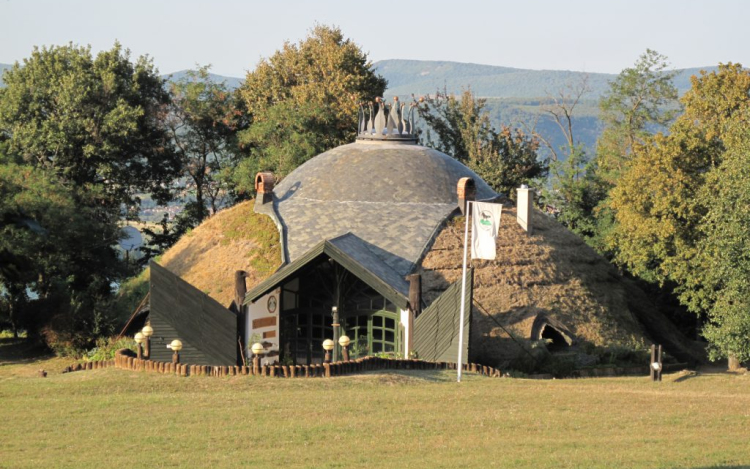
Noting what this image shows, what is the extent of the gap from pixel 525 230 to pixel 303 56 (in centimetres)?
3013

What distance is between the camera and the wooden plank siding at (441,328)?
34625mm

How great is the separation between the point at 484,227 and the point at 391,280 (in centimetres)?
716

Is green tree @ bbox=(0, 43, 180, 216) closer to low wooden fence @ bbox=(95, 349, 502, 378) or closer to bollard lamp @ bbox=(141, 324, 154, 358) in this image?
bollard lamp @ bbox=(141, 324, 154, 358)

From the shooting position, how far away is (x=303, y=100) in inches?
2458

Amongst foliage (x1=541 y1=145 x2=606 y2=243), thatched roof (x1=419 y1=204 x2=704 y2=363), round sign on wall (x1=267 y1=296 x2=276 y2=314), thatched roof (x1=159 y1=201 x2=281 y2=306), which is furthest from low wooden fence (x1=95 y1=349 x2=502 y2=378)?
foliage (x1=541 y1=145 x2=606 y2=243)

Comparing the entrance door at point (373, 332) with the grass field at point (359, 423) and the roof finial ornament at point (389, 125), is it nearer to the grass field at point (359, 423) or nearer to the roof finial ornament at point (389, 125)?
the grass field at point (359, 423)

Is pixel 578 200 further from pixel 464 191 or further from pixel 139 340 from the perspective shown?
pixel 139 340

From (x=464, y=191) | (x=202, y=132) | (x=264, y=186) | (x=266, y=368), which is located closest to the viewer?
(x=266, y=368)

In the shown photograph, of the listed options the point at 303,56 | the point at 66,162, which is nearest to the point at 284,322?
the point at 66,162

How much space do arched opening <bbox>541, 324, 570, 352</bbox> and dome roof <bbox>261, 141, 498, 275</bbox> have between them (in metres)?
5.65

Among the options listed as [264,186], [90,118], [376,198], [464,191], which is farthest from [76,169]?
[464,191]

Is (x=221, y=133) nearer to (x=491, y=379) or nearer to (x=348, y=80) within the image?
(x=348, y=80)

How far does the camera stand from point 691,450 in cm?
1948

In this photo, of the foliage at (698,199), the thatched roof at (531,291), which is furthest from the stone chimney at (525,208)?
the foliage at (698,199)
